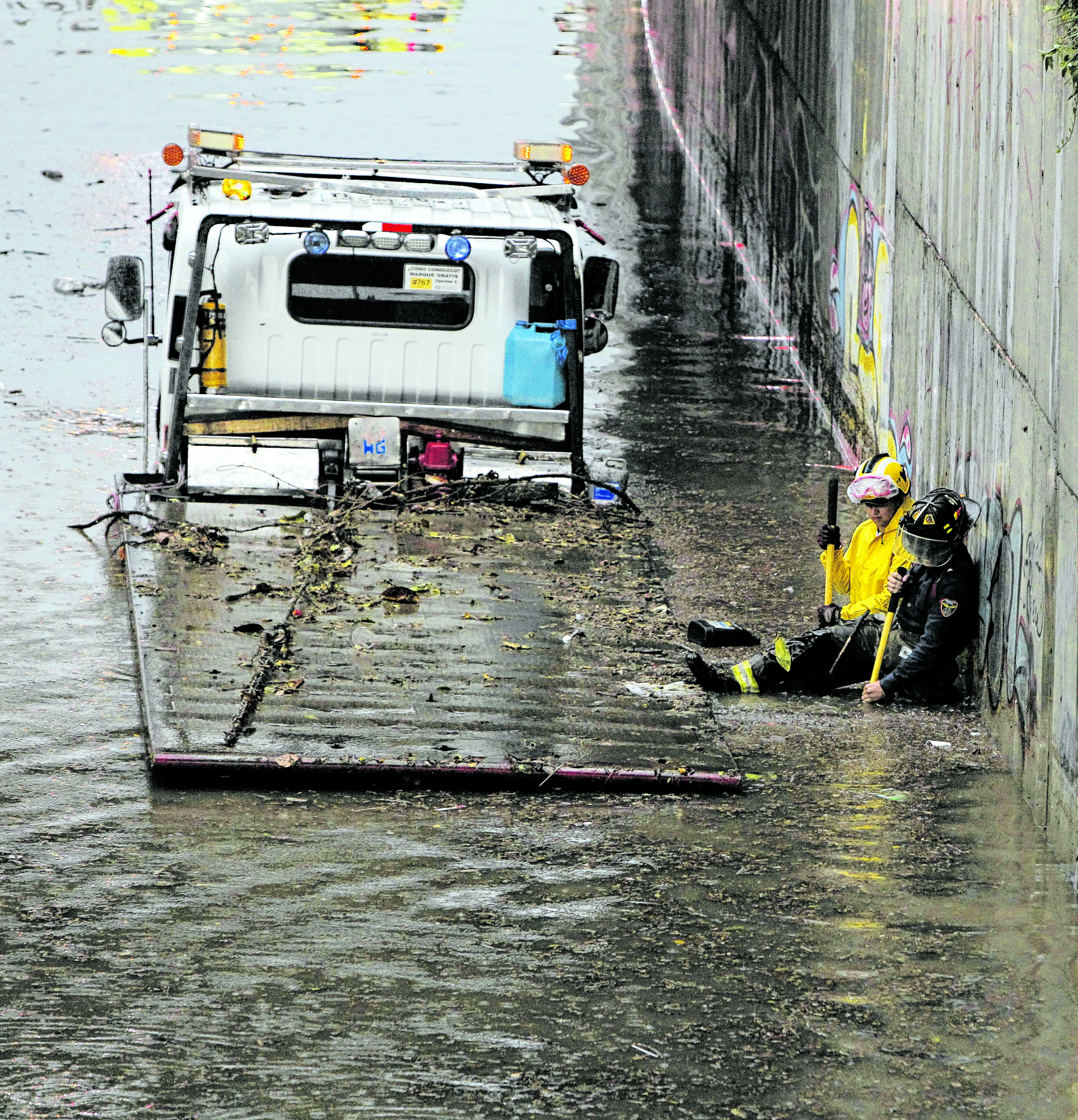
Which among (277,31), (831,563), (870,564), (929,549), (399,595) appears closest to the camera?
(929,549)

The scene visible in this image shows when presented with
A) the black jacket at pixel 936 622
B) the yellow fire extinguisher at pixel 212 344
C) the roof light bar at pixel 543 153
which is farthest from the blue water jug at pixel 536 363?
the black jacket at pixel 936 622

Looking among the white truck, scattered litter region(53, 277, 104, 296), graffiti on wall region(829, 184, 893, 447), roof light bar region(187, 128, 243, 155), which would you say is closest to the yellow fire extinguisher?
the white truck

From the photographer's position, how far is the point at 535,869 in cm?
765

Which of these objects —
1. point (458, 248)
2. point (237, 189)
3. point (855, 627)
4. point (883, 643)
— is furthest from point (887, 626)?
point (237, 189)

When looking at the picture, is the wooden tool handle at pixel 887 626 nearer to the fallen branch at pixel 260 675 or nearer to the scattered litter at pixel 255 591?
the fallen branch at pixel 260 675

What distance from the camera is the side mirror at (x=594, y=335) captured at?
1278 centimetres

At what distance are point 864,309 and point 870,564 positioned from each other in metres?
4.97

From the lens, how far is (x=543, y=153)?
13.3 meters

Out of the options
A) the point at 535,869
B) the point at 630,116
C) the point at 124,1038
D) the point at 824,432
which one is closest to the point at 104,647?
the point at 535,869

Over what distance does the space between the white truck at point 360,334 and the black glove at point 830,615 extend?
2.41m

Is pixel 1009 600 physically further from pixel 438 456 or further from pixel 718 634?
pixel 438 456

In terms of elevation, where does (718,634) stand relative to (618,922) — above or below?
below

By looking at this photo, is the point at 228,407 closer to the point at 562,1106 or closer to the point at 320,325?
the point at 320,325

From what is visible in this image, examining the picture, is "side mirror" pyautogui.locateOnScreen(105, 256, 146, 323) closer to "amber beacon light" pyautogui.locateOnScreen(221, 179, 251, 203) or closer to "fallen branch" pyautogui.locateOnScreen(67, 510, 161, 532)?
"amber beacon light" pyautogui.locateOnScreen(221, 179, 251, 203)
